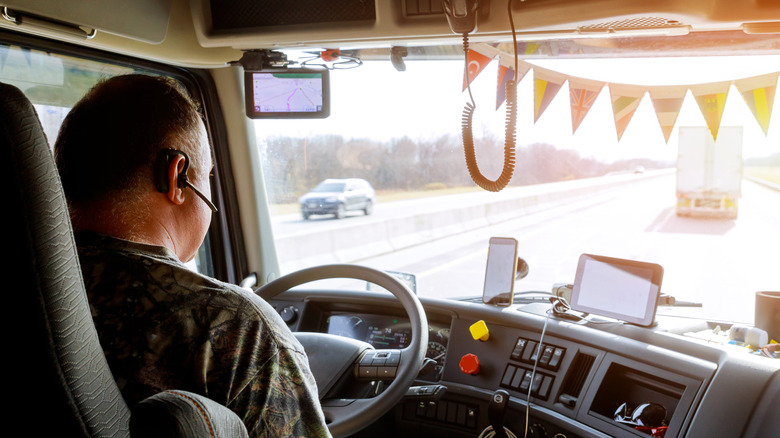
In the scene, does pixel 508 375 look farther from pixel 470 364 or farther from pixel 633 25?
pixel 633 25

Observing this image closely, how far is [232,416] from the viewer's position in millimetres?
979

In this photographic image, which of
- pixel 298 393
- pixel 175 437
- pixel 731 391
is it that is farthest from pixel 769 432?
pixel 175 437

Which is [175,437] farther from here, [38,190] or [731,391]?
[731,391]

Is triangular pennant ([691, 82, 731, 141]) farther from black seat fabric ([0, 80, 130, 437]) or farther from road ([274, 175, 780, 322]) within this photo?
black seat fabric ([0, 80, 130, 437])

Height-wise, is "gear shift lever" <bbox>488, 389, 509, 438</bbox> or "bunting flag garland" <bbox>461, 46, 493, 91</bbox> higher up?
"bunting flag garland" <bbox>461, 46, 493, 91</bbox>

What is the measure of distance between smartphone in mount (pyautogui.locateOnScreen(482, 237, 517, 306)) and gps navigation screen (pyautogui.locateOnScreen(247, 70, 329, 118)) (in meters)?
0.93

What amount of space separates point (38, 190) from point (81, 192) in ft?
1.29

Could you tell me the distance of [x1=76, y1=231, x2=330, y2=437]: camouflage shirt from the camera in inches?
42.4

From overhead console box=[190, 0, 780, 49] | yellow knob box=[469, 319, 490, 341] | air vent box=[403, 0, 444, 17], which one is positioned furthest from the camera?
yellow knob box=[469, 319, 490, 341]

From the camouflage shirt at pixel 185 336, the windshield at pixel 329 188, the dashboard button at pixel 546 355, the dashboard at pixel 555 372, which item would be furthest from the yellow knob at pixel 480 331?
the windshield at pixel 329 188

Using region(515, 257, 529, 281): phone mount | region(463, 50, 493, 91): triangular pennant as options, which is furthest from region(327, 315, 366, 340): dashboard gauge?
region(463, 50, 493, 91): triangular pennant

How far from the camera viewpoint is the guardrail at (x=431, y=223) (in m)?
4.18

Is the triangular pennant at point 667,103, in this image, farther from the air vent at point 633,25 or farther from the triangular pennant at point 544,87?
the air vent at point 633,25

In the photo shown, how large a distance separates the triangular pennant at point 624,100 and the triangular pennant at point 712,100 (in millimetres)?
233
